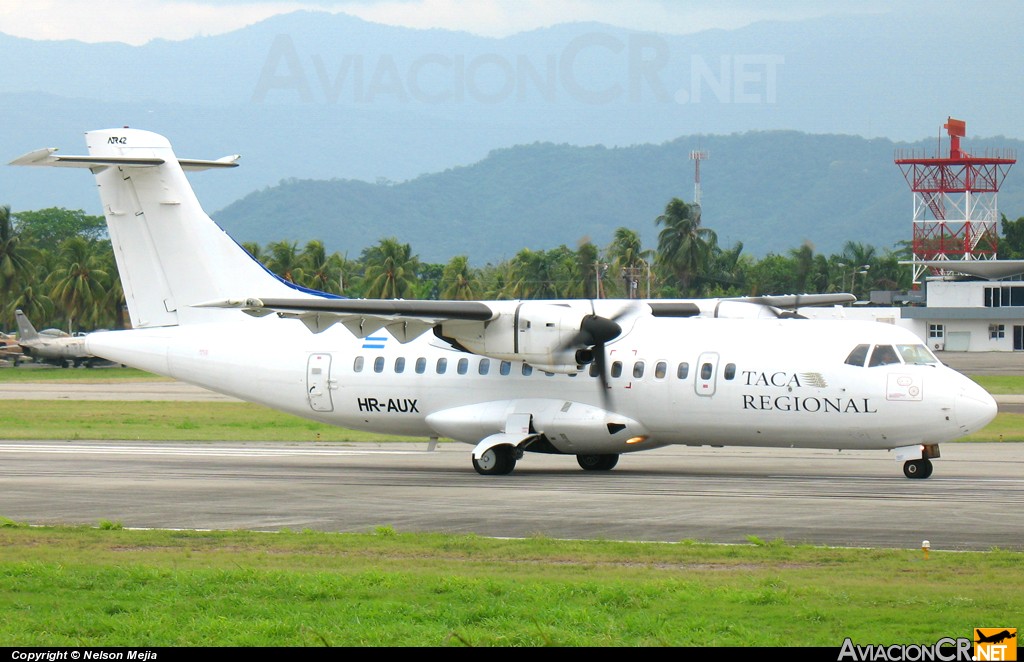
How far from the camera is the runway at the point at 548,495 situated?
15547 mm

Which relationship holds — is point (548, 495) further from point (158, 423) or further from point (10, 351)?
point (10, 351)

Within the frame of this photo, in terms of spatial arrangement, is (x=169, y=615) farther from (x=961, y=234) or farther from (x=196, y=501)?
(x=961, y=234)

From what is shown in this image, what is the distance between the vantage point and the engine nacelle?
2198 cm

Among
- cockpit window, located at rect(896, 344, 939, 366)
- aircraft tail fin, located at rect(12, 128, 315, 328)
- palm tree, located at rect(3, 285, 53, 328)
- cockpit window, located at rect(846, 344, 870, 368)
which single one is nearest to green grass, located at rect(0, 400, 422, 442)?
aircraft tail fin, located at rect(12, 128, 315, 328)

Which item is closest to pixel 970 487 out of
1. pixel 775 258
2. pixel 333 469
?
pixel 333 469

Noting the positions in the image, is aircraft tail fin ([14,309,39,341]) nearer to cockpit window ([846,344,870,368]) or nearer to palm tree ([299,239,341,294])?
palm tree ([299,239,341,294])

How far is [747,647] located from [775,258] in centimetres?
13177

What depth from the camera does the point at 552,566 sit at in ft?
41.1

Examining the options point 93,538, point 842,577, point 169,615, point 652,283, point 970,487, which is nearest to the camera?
point 169,615

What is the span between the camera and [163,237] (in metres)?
25.5

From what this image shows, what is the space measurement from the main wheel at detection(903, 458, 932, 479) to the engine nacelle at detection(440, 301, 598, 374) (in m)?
5.73

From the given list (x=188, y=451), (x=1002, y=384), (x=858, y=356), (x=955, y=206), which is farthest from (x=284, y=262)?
(x=858, y=356)

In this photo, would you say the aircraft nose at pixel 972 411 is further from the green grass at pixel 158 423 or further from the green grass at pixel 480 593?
the green grass at pixel 158 423

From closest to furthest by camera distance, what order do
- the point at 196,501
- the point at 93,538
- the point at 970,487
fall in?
the point at 93,538, the point at 196,501, the point at 970,487
